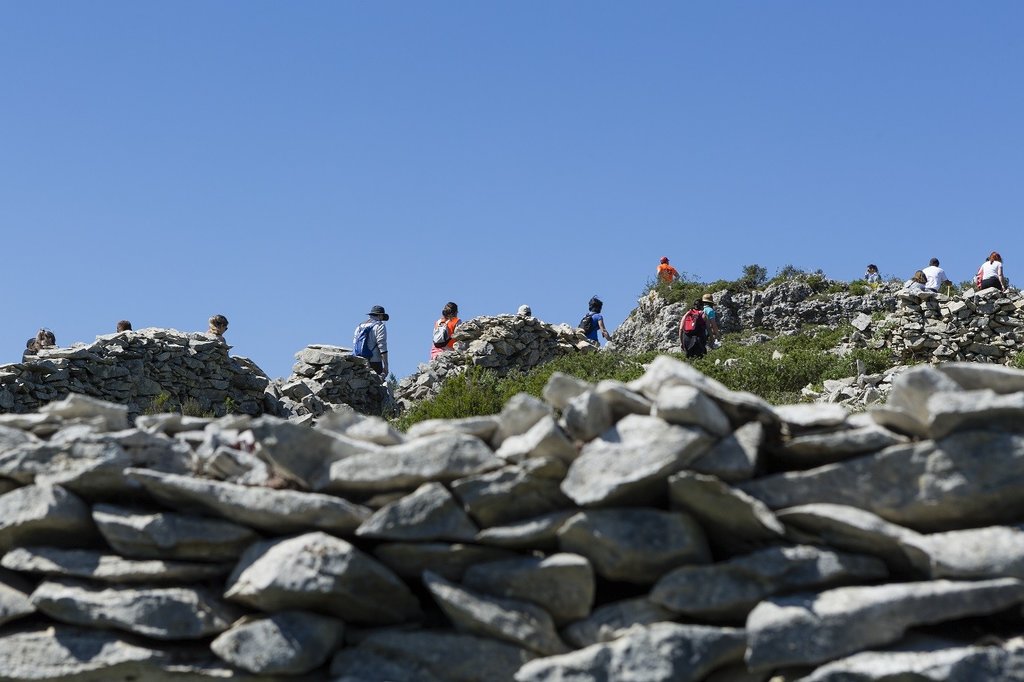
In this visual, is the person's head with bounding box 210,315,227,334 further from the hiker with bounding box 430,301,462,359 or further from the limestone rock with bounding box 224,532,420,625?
the limestone rock with bounding box 224,532,420,625

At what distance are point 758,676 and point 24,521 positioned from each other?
4.09 metres

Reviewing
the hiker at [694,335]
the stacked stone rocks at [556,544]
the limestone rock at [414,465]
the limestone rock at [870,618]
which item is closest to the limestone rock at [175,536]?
the stacked stone rocks at [556,544]

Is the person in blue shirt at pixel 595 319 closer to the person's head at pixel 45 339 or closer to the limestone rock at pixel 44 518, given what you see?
the person's head at pixel 45 339

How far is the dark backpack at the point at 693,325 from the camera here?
25.7 meters

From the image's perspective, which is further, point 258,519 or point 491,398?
point 491,398

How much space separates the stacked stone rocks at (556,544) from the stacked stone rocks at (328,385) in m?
15.7

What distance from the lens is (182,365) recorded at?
21828mm

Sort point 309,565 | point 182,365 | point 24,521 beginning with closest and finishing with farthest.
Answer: point 309,565, point 24,521, point 182,365

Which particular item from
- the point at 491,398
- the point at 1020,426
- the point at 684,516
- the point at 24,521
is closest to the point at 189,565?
the point at 24,521

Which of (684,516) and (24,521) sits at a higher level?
(24,521)

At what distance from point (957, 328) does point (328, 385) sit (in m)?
13.2

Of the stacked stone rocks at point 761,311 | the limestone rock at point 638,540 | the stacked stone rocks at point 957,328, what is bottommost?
the limestone rock at point 638,540

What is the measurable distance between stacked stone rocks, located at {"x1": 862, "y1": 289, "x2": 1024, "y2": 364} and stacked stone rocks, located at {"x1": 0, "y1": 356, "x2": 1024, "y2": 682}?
19270 mm

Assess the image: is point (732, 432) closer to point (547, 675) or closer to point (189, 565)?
point (547, 675)
